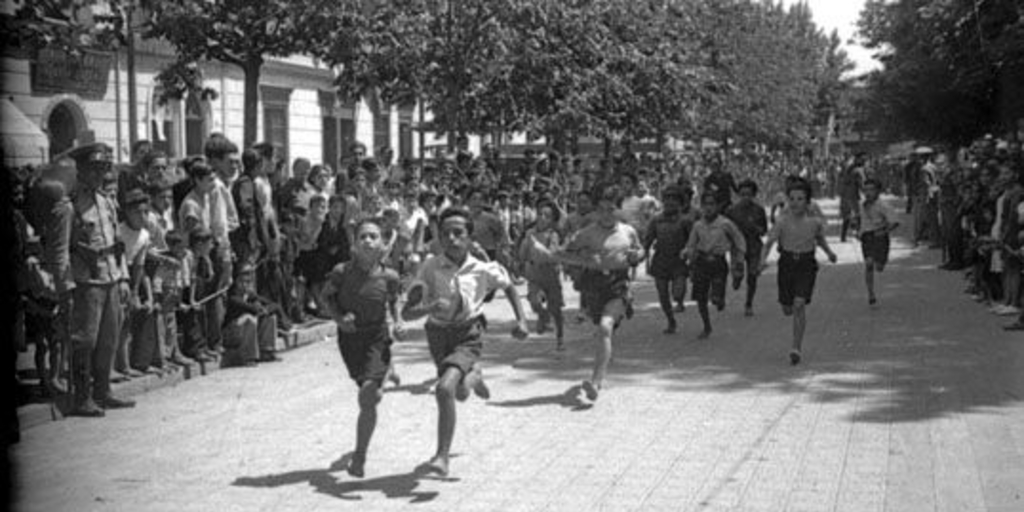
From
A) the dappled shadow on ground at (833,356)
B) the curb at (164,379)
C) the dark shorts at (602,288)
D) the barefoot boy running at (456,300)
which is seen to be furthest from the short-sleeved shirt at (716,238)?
the barefoot boy running at (456,300)

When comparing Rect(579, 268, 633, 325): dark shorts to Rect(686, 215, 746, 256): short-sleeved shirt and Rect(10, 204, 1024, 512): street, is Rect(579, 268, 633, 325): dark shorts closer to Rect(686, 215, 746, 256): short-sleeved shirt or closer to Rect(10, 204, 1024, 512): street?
Rect(10, 204, 1024, 512): street

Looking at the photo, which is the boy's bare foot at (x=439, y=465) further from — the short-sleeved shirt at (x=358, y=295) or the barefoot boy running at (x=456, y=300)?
the short-sleeved shirt at (x=358, y=295)

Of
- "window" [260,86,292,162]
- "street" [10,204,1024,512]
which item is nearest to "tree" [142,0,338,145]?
"street" [10,204,1024,512]

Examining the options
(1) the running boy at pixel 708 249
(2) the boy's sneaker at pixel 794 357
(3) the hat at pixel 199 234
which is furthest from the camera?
(1) the running boy at pixel 708 249

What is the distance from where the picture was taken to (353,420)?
8672 millimetres

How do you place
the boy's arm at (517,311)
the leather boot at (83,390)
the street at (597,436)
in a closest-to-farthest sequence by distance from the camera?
the street at (597,436), the boy's arm at (517,311), the leather boot at (83,390)

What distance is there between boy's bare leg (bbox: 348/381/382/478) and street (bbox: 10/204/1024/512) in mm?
108

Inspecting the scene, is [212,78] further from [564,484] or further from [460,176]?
[564,484]

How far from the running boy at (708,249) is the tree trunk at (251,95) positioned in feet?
20.5

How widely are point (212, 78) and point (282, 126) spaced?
4.46 metres

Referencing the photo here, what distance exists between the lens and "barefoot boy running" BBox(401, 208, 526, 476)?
23.8 ft

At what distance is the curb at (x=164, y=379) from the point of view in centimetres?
854

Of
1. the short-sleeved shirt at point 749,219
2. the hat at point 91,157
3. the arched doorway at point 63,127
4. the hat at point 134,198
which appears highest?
the arched doorway at point 63,127

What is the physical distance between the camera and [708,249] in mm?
13211
